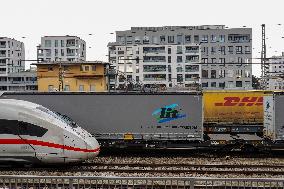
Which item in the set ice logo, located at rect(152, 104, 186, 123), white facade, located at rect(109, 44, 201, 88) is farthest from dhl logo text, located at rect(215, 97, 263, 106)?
white facade, located at rect(109, 44, 201, 88)

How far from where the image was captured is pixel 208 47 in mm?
99688

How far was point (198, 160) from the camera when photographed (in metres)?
19.2

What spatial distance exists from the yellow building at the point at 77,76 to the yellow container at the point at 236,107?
42.1 m

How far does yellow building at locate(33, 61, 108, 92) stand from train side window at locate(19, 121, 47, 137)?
4738 centimetres

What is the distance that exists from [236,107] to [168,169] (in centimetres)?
791

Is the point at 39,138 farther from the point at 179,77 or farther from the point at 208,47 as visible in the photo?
the point at 208,47

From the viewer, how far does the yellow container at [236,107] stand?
74.5 feet

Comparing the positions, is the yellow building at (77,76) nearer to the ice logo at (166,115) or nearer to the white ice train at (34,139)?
the ice logo at (166,115)

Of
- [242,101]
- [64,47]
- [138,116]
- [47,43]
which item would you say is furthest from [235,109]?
[47,43]

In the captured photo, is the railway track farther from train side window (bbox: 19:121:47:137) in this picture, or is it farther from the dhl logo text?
the dhl logo text

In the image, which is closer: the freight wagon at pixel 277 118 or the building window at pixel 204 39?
the freight wagon at pixel 277 118

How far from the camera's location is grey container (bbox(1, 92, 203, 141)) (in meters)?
20.0

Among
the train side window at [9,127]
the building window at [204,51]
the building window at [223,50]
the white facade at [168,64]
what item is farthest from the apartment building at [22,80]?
the train side window at [9,127]

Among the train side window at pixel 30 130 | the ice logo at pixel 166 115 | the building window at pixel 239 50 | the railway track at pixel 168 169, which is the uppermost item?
the building window at pixel 239 50
